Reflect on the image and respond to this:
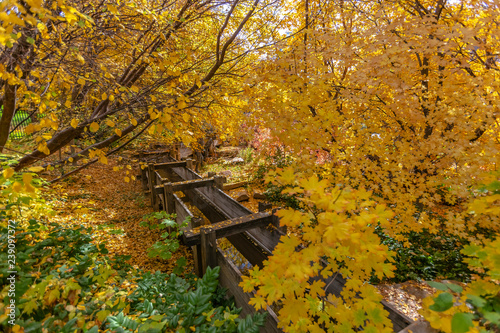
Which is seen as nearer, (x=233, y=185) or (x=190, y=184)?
(x=190, y=184)

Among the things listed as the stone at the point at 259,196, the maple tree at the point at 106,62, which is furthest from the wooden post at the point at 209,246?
the stone at the point at 259,196

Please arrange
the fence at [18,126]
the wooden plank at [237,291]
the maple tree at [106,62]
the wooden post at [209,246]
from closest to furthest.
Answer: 1. the wooden plank at [237,291]
2. the maple tree at [106,62]
3. the wooden post at [209,246]
4. the fence at [18,126]

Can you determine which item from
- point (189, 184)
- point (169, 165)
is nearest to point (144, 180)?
point (169, 165)

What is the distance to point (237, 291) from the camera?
2.58 m

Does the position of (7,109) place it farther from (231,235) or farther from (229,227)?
(231,235)

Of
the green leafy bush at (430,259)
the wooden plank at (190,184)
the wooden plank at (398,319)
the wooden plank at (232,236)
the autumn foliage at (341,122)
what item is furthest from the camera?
the wooden plank at (190,184)

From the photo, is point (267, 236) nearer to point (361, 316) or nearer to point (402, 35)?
point (361, 316)

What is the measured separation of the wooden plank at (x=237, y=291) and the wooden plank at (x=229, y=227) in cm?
29

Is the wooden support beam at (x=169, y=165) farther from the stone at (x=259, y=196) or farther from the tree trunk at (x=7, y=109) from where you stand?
the tree trunk at (x=7, y=109)

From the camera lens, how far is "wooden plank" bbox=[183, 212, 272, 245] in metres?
3.07

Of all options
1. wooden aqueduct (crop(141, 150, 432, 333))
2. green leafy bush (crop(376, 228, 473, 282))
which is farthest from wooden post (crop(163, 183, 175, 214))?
green leafy bush (crop(376, 228, 473, 282))

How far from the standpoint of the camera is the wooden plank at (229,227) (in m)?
3.07

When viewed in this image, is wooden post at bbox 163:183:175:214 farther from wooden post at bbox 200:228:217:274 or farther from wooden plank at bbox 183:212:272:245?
wooden post at bbox 200:228:217:274

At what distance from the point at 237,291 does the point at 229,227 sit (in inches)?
31.9
